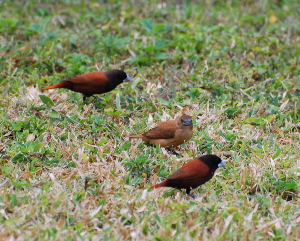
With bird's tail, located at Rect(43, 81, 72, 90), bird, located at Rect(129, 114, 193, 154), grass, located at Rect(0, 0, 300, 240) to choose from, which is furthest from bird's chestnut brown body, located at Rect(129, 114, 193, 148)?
bird's tail, located at Rect(43, 81, 72, 90)

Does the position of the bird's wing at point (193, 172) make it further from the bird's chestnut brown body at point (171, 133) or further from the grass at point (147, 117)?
the bird's chestnut brown body at point (171, 133)

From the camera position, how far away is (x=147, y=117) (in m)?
6.45

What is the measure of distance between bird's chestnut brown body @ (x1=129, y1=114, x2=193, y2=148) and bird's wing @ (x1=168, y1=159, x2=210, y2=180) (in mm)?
787

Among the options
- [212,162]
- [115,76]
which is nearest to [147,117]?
[115,76]

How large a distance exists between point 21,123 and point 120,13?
4248mm

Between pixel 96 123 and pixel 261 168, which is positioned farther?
pixel 96 123

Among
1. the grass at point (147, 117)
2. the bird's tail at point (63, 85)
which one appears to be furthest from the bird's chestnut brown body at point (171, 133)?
the bird's tail at point (63, 85)

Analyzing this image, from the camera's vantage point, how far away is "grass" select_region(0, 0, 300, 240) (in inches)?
173

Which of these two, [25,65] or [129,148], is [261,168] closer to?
[129,148]

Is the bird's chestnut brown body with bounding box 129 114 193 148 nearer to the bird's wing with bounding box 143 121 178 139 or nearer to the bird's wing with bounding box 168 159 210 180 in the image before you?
the bird's wing with bounding box 143 121 178 139

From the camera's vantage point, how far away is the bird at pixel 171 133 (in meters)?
5.61

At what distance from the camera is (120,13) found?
9.51 m

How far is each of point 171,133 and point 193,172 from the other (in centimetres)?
96

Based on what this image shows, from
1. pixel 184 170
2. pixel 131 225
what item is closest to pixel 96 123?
pixel 184 170
